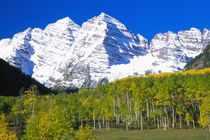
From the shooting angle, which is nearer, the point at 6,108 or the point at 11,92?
the point at 6,108

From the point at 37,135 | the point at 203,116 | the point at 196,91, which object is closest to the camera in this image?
the point at 37,135

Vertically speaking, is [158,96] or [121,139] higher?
[158,96]

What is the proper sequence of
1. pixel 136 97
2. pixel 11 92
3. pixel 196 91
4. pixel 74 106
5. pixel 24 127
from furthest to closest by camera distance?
1. pixel 11 92
2. pixel 74 106
3. pixel 136 97
4. pixel 196 91
5. pixel 24 127

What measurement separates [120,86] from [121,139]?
40.5 metres

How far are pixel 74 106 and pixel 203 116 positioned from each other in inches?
1701

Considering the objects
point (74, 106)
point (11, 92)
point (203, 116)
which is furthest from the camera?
point (11, 92)

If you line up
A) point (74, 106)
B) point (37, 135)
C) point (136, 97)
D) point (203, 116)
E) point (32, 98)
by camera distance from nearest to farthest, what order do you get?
point (37, 135) < point (32, 98) < point (203, 116) < point (136, 97) < point (74, 106)

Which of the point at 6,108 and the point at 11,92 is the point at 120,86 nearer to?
the point at 6,108

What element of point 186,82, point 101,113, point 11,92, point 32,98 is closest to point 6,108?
point 101,113

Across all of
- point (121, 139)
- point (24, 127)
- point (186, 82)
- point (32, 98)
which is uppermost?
point (186, 82)

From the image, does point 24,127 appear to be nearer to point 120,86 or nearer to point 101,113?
point 101,113

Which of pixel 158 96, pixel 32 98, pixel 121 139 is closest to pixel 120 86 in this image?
pixel 158 96

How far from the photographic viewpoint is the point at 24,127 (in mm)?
47594

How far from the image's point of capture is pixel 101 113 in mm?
78500
